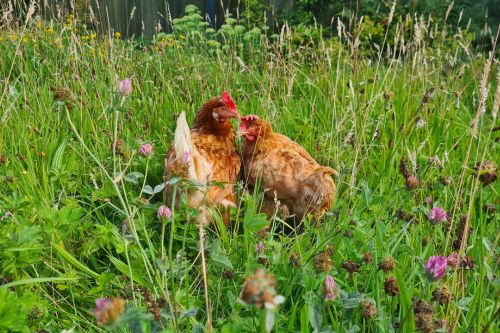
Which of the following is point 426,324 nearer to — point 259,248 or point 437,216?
point 437,216

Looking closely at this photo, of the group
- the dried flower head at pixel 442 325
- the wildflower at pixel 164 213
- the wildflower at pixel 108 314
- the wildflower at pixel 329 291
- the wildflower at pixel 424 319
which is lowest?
the wildflower at pixel 329 291

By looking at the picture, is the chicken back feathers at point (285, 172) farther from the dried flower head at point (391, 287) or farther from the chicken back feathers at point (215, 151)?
the dried flower head at point (391, 287)

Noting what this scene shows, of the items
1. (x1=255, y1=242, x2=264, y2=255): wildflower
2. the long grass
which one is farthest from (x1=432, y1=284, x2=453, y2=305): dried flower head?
(x1=255, y1=242, x2=264, y2=255): wildflower

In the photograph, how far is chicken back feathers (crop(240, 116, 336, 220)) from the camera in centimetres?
228

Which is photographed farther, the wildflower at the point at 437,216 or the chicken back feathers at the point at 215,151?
the chicken back feathers at the point at 215,151

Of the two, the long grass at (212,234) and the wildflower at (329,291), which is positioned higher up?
the wildflower at (329,291)

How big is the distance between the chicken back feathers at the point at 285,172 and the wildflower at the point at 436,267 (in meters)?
1.05

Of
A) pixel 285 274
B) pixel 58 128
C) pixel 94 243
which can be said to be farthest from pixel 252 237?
pixel 58 128

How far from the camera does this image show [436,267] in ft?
3.61

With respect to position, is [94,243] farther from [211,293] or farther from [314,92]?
[314,92]

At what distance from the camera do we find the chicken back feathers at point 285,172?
228 centimetres

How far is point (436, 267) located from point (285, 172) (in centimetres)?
133

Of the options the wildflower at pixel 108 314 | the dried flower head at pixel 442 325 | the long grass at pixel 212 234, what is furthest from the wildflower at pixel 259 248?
the wildflower at pixel 108 314

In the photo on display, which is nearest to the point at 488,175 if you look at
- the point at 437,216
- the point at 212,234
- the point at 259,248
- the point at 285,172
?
the point at 437,216
